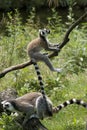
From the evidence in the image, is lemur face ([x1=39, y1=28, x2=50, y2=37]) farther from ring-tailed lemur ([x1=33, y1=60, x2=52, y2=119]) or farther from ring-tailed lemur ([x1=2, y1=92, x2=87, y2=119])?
ring-tailed lemur ([x1=2, y1=92, x2=87, y2=119])

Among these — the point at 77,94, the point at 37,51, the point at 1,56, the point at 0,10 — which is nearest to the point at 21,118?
the point at 37,51

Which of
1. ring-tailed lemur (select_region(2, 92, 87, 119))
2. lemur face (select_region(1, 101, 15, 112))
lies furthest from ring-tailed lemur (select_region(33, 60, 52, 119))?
lemur face (select_region(1, 101, 15, 112))

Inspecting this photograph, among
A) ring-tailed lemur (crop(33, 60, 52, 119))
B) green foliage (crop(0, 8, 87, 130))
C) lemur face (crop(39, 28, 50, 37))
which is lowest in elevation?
green foliage (crop(0, 8, 87, 130))

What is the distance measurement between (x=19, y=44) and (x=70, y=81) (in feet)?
7.74

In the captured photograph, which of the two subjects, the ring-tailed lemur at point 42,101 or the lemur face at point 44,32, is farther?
Answer: the lemur face at point 44,32

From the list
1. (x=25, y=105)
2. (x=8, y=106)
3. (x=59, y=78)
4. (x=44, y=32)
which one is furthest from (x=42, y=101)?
(x=59, y=78)

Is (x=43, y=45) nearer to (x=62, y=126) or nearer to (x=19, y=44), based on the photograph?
(x=62, y=126)

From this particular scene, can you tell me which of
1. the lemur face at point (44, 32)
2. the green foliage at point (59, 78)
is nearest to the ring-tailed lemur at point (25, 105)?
the green foliage at point (59, 78)

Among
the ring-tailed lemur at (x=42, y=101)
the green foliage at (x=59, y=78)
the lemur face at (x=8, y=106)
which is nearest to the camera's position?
the lemur face at (x=8, y=106)

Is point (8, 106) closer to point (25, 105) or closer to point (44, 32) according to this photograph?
point (25, 105)

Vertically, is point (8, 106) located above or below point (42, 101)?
above

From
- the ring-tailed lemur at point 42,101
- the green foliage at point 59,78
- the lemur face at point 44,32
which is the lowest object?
the green foliage at point 59,78

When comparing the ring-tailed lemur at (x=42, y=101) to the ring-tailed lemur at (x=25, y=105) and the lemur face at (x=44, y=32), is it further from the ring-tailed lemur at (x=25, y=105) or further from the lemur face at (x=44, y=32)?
the lemur face at (x=44, y=32)

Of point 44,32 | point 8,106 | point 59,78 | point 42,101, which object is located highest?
point 44,32
